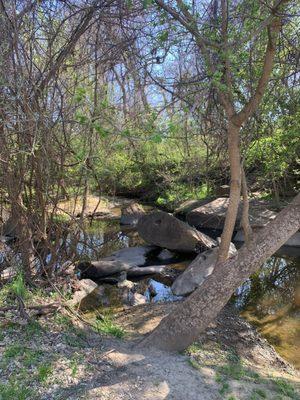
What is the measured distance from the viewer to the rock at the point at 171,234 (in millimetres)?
11828

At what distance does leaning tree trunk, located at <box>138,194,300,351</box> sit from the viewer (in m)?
5.14

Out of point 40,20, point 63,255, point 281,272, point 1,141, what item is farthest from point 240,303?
point 40,20

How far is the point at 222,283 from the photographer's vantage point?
16.9 ft

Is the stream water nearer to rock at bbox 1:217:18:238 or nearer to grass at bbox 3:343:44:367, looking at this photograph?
rock at bbox 1:217:18:238

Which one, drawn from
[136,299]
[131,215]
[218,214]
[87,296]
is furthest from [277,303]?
[131,215]

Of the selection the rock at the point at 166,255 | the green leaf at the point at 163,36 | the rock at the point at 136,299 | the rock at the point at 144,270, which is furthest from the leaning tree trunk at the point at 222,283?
the rock at the point at 166,255

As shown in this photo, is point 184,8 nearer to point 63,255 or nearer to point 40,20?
point 40,20

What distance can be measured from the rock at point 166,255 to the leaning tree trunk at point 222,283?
6.50 meters

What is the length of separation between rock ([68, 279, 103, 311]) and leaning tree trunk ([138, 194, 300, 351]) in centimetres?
267

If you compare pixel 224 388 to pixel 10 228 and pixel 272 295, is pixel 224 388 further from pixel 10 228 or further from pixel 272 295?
pixel 272 295

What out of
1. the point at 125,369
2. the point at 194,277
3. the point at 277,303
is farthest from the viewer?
the point at 194,277

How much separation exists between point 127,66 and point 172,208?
39.4 ft

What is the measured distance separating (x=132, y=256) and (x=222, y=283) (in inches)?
250

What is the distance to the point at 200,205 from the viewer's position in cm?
1609
